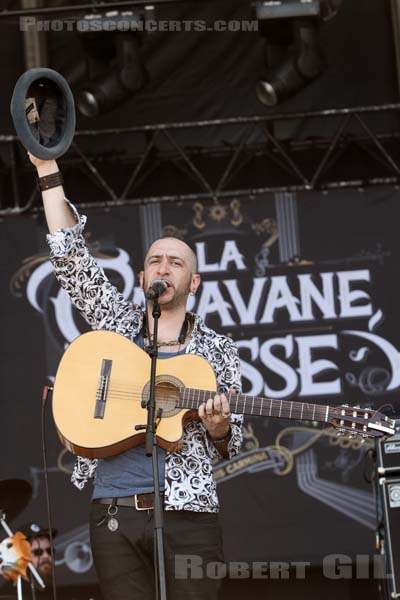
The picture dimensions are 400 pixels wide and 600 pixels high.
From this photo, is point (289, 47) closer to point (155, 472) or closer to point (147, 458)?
point (147, 458)

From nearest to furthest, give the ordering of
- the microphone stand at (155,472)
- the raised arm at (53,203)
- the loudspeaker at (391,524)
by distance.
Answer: the microphone stand at (155,472)
the raised arm at (53,203)
the loudspeaker at (391,524)

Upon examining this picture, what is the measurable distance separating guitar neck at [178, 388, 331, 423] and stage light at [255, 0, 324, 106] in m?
3.96

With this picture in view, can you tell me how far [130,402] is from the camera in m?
3.76

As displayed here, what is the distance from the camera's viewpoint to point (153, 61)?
24.4ft

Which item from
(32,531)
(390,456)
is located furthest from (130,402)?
(32,531)

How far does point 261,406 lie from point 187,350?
37cm

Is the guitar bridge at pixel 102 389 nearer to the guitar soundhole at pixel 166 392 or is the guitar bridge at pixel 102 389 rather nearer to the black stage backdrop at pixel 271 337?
the guitar soundhole at pixel 166 392

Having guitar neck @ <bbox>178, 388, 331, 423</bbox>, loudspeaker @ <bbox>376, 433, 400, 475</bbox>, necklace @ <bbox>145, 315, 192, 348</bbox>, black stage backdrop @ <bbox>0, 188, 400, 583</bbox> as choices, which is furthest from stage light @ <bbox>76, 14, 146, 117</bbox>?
guitar neck @ <bbox>178, 388, 331, 423</bbox>

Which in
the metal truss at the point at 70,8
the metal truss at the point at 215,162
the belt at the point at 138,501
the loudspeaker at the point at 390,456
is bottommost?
the loudspeaker at the point at 390,456

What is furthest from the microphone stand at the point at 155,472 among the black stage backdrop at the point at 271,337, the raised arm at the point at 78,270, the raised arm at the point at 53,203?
the black stage backdrop at the point at 271,337

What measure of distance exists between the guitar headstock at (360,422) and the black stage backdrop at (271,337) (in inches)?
134

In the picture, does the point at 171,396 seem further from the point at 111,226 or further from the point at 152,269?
the point at 111,226

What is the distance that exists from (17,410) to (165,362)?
12.2ft

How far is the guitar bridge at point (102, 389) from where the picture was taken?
12.3 ft
